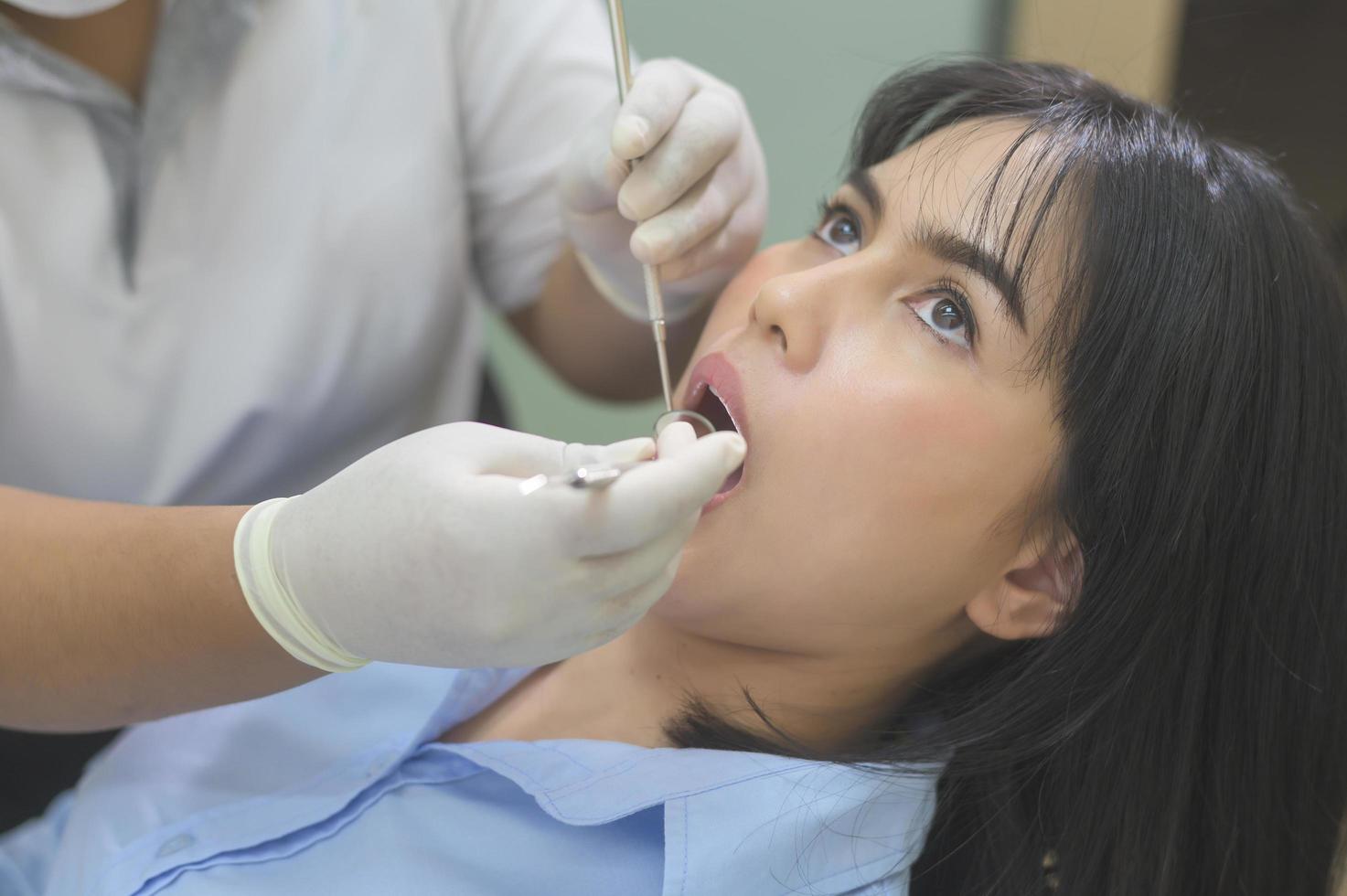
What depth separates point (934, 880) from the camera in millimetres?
1113

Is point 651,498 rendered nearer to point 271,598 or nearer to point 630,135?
point 271,598

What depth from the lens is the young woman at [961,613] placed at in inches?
35.5

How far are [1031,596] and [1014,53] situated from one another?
1182 mm

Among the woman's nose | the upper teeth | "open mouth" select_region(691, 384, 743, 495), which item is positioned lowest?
"open mouth" select_region(691, 384, 743, 495)

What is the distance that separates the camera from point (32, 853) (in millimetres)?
1129

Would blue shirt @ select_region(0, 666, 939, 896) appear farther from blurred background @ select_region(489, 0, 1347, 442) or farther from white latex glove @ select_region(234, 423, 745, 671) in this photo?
blurred background @ select_region(489, 0, 1347, 442)

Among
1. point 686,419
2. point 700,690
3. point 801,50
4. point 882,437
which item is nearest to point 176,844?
point 700,690

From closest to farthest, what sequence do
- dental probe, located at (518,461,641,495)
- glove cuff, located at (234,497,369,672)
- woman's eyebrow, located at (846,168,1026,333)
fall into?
dental probe, located at (518,461,641,495)
glove cuff, located at (234,497,369,672)
woman's eyebrow, located at (846,168,1026,333)

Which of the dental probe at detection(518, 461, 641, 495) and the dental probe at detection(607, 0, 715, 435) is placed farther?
the dental probe at detection(607, 0, 715, 435)

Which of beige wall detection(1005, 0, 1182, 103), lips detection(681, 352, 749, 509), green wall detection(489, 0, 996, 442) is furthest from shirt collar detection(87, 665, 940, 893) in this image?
beige wall detection(1005, 0, 1182, 103)

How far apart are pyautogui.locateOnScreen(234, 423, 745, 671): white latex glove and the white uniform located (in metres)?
0.42

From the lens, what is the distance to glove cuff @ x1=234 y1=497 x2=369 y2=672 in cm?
80

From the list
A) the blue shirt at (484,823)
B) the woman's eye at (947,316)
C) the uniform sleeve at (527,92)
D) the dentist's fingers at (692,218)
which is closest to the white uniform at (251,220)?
the uniform sleeve at (527,92)

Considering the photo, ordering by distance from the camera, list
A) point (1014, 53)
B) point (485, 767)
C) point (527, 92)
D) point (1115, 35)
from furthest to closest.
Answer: point (1014, 53), point (1115, 35), point (527, 92), point (485, 767)
